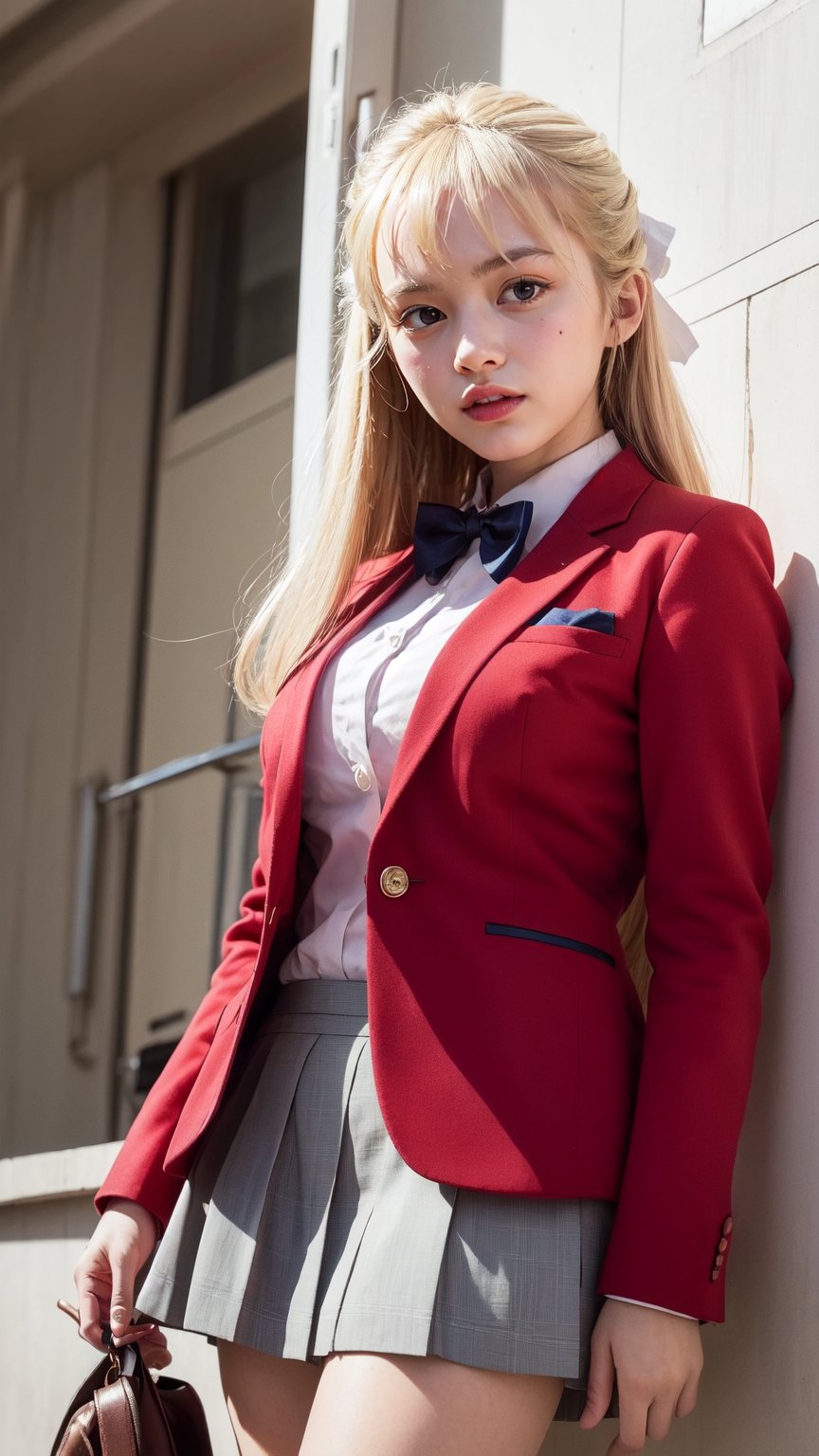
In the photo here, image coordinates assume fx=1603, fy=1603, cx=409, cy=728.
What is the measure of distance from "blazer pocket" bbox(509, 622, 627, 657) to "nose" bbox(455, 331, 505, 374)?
317mm

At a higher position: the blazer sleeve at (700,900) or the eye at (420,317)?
the eye at (420,317)

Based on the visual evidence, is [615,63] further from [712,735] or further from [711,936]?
[711,936]

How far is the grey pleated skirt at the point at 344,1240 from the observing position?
1.45 meters

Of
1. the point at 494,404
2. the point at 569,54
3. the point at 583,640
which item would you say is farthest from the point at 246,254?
the point at 583,640

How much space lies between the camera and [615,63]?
2326 mm

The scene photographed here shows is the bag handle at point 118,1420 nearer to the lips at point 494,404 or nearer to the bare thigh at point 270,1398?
the bare thigh at point 270,1398

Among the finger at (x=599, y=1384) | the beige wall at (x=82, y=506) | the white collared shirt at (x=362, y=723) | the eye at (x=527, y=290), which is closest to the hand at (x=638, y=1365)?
the finger at (x=599, y=1384)

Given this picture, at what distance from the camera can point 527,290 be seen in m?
1.74

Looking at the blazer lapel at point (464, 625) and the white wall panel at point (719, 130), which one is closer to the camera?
the blazer lapel at point (464, 625)

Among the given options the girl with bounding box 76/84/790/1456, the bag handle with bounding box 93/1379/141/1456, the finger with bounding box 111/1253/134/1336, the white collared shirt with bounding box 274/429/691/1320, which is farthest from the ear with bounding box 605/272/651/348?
the bag handle with bounding box 93/1379/141/1456

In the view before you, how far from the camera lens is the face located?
1725 mm

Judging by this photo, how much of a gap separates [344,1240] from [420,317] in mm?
1000

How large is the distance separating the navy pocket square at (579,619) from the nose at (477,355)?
0.96 ft

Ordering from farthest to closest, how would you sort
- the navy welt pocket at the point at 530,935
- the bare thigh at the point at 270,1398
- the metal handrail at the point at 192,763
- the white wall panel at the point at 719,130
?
1. the metal handrail at the point at 192,763
2. the white wall panel at the point at 719,130
3. the bare thigh at the point at 270,1398
4. the navy welt pocket at the point at 530,935
